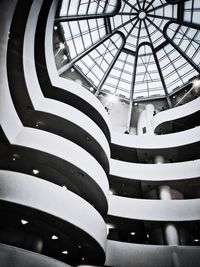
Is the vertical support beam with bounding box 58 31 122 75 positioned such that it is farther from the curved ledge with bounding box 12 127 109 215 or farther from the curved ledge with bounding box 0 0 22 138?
the curved ledge with bounding box 0 0 22 138

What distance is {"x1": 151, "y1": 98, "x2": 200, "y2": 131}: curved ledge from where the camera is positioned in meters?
24.8

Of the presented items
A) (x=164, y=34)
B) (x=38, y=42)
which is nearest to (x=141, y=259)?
(x=38, y=42)

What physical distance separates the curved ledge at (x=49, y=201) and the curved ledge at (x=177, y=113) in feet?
46.5

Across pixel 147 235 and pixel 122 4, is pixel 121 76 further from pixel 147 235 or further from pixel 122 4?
pixel 147 235

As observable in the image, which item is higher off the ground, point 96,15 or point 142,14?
point 142,14

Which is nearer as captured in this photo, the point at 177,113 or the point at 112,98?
the point at 177,113

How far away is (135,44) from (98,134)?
46.1 feet

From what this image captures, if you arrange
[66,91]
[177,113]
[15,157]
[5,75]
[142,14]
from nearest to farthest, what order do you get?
[5,75] → [15,157] → [66,91] → [177,113] → [142,14]

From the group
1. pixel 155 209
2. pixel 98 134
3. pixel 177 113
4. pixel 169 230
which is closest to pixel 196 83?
pixel 177 113

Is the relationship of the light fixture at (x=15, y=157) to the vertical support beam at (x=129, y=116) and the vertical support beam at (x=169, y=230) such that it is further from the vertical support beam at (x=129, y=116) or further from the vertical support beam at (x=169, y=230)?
the vertical support beam at (x=129, y=116)

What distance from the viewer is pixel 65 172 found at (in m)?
16.8

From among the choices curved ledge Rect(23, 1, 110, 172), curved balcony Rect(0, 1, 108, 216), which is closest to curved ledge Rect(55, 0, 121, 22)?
curved ledge Rect(23, 1, 110, 172)

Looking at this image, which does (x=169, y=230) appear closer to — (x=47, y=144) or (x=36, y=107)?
(x=47, y=144)

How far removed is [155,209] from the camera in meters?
18.9
